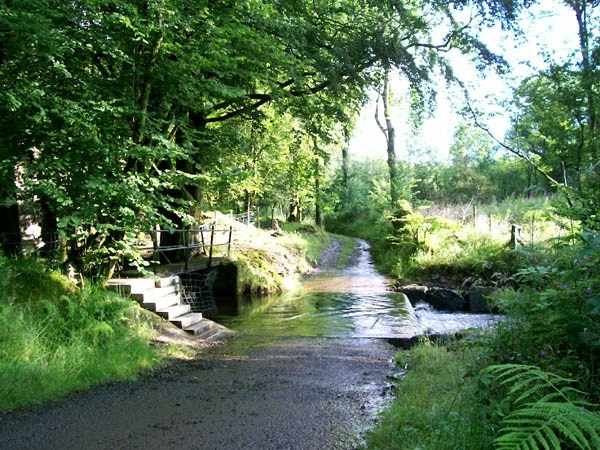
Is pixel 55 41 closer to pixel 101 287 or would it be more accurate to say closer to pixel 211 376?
pixel 101 287

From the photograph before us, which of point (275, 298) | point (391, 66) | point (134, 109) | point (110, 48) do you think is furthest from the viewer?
point (275, 298)

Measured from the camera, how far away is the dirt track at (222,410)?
14.4 ft

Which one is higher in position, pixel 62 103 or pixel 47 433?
pixel 62 103

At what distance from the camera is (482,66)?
41.5 feet

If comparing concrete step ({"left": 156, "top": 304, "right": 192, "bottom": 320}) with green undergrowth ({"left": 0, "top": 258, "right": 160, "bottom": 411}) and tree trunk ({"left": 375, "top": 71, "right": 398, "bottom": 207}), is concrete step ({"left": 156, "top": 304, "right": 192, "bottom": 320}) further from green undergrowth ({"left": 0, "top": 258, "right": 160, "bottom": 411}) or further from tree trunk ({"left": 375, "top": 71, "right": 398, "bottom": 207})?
tree trunk ({"left": 375, "top": 71, "right": 398, "bottom": 207})

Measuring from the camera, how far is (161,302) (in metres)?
9.60

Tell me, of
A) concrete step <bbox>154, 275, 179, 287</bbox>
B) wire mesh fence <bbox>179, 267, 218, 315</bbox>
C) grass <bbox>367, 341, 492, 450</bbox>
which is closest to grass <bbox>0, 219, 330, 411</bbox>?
concrete step <bbox>154, 275, 179, 287</bbox>

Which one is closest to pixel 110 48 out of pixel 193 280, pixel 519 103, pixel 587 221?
pixel 587 221

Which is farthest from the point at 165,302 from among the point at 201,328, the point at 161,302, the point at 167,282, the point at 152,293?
the point at 201,328

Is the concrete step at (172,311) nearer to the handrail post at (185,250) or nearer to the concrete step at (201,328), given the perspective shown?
the concrete step at (201,328)

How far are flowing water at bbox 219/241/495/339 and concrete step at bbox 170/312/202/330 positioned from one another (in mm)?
1130

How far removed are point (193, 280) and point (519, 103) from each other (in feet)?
35.9

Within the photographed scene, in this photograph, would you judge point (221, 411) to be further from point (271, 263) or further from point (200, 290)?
point (271, 263)

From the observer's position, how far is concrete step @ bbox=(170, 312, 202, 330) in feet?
30.5
